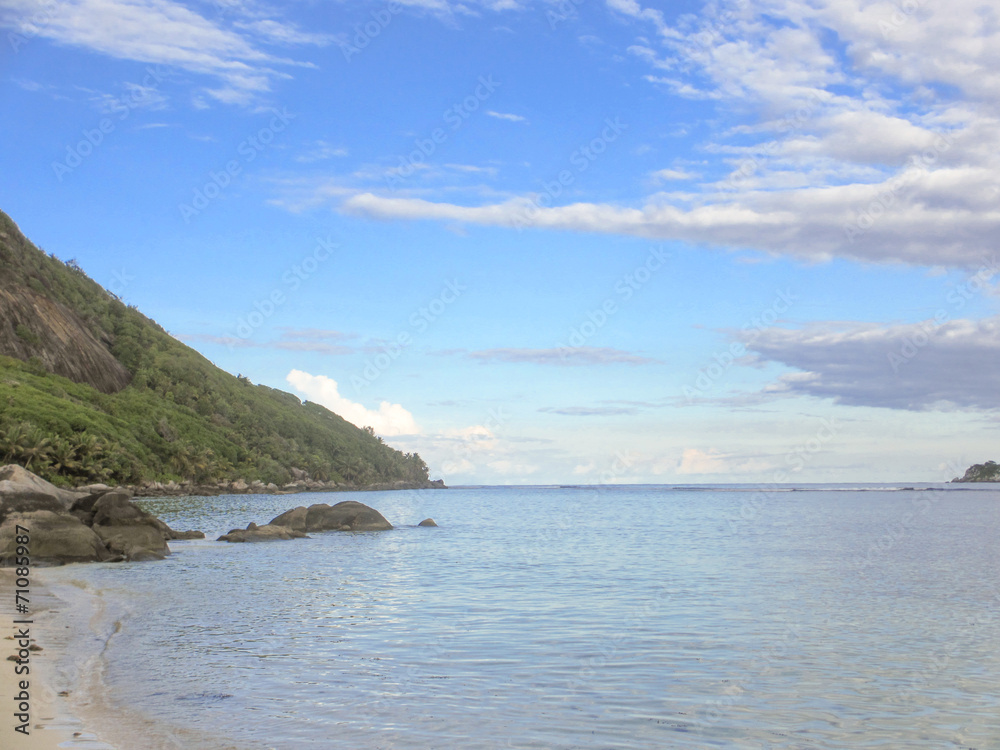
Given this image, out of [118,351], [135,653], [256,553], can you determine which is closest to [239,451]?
[118,351]

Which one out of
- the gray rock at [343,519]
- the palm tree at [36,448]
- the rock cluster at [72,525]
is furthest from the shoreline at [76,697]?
the palm tree at [36,448]

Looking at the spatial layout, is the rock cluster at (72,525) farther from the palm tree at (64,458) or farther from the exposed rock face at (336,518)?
the palm tree at (64,458)

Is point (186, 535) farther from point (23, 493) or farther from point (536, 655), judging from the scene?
point (536, 655)

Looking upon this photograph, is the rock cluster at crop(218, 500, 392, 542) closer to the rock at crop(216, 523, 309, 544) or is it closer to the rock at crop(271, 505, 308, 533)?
the rock at crop(271, 505, 308, 533)

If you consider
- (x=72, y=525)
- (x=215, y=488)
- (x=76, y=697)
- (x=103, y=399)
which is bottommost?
(x=215, y=488)

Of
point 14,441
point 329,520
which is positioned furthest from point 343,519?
point 14,441

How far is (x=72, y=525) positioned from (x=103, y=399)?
101 metres

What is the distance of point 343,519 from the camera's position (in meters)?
59.2

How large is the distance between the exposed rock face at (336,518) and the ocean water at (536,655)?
74.5 feet

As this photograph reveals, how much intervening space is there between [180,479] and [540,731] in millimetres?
125268

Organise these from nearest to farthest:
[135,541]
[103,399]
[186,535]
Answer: [135,541], [186,535], [103,399]

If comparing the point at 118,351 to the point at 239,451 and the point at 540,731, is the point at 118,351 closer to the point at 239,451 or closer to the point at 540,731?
the point at 239,451

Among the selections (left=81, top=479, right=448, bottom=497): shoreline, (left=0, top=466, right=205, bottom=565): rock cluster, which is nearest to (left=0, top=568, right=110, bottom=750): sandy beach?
(left=0, top=466, right=205, bottom=565): rock cluster

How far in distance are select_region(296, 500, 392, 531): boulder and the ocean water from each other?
23.9 m
